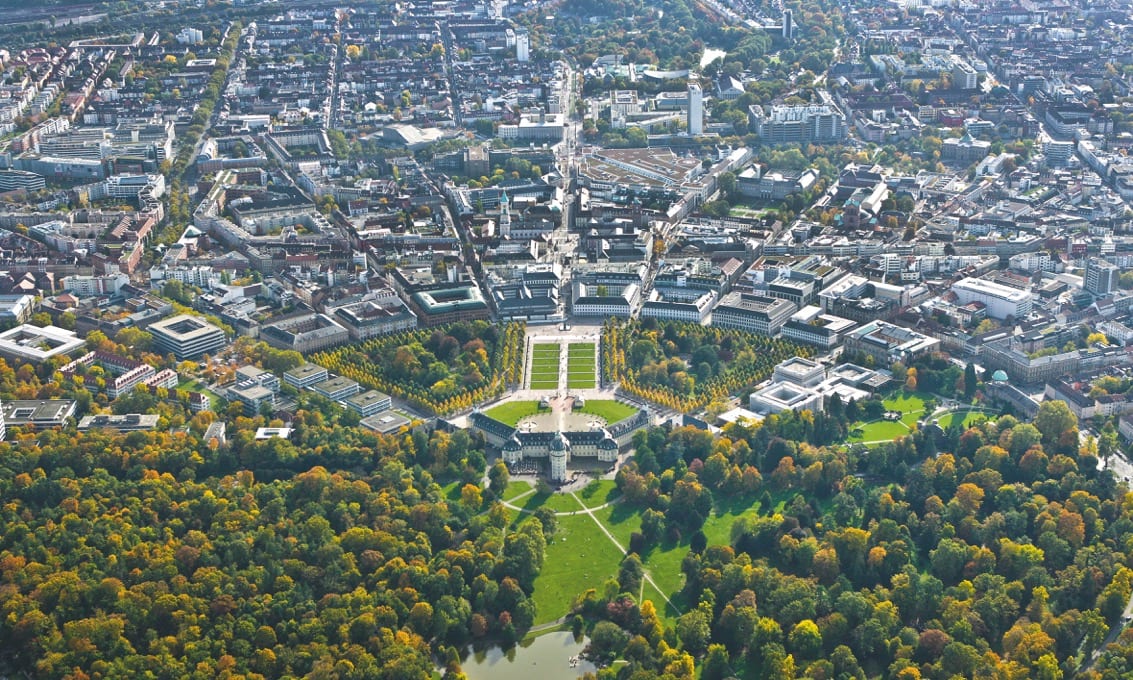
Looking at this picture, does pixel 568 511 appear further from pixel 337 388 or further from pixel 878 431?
pixel 337 388

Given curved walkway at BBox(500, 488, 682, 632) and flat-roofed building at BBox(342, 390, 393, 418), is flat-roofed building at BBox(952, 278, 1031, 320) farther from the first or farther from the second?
flat-roofed building at BBox(342, 390, 393, 418)

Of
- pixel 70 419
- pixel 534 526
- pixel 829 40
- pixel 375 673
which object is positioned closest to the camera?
pixel 375 673

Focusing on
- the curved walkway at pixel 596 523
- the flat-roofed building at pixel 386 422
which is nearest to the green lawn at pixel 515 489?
the curved walkway at pixel 596 523

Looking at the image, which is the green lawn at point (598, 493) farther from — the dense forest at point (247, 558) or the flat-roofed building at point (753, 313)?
the flat-roofed building at point (753, 313)

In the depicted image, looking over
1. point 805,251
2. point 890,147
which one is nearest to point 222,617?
point 805,251

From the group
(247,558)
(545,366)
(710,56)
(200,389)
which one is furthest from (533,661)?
(710,56)

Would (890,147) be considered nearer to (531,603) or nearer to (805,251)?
(805,251)
